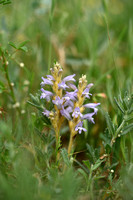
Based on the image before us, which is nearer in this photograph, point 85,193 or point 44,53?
point 85,193

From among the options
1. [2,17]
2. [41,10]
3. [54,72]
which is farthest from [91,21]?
[54,72]

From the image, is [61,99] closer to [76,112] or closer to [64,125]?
[76,112]

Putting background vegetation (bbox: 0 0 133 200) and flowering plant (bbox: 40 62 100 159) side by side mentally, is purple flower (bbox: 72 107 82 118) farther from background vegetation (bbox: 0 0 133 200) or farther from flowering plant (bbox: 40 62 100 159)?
background vegetation (bbox: 0 0 133 200)

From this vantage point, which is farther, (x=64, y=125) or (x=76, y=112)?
(x=64, y=125)

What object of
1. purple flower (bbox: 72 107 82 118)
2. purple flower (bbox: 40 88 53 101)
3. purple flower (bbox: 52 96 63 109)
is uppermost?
purple flower (bbox: 40 88 53 101)

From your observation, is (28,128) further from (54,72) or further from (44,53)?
(44,53)

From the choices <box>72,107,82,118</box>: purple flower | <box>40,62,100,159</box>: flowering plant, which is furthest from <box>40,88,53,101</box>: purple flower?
<box>72,107,82,118</box>: purple flower

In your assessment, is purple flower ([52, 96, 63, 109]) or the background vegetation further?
purple flower ([52, 96, 63, 109])

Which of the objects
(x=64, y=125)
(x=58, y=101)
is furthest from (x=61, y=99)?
(x=64, y=125)
